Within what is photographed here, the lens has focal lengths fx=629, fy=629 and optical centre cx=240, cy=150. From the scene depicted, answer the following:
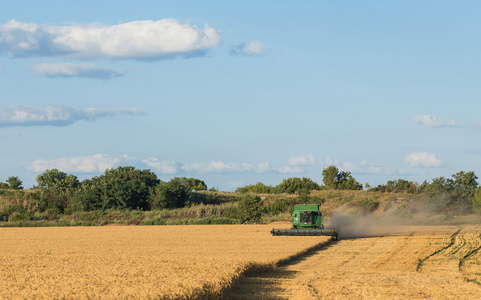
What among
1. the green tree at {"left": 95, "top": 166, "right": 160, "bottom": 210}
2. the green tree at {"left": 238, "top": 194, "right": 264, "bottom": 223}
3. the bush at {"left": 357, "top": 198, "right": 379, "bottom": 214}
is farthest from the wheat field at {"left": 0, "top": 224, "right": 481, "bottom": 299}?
the bush at {"left": 357, "top": 198, "right": 379, "bottom": 214}

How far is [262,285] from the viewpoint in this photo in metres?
18.8

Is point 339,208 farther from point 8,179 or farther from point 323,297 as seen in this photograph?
point 8,179

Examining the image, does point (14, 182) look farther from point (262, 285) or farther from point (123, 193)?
point (262, 285)

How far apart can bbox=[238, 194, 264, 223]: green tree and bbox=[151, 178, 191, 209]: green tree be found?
13.9 m

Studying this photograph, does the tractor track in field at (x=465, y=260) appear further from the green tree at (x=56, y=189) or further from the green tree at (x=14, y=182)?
the green tree at (x=14, y=182)

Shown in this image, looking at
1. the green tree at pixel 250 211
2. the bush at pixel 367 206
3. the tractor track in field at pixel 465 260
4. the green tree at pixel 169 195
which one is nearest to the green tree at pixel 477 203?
the bush at pixel 367 206

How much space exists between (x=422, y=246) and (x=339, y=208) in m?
49.1

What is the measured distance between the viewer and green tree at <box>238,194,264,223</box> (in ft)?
225

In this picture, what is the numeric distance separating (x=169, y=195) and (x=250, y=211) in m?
15.5

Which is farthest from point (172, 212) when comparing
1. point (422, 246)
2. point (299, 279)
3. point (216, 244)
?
point (299, 279)

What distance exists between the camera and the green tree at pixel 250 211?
68.4 metres

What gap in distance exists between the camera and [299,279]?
20578 millimetres

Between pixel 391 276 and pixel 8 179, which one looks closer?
pixel 391 276

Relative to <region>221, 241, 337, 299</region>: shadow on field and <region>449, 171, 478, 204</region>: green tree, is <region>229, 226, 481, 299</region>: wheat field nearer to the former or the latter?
<region>221, 241, 337, 299</region>: shadow on field
